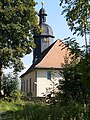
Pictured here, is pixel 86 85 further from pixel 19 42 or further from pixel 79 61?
pixel 19 42

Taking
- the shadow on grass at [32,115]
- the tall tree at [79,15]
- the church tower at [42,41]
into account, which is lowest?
the shadow on grass at [32,115]

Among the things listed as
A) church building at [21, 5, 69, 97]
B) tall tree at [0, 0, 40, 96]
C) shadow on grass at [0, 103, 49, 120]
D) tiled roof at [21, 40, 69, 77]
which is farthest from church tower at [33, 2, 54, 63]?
shadow on grass at [0, 103, 49, 120]

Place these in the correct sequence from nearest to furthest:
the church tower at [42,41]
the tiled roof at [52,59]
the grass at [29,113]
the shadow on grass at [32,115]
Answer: the shadow on grass at [32,115], the grass at [29,113], the tiled roof at [52,59], the church tower at [42,41]

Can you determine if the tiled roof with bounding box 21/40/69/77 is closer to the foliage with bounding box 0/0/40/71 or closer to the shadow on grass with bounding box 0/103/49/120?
the foliage with bounding box 0/0/40/71

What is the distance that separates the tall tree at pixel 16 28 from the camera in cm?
2881

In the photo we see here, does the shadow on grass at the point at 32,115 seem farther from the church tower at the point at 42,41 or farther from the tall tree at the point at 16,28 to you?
the church tower at the point at 42,41

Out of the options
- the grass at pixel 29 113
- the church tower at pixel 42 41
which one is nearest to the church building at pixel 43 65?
the church tower at pixel 42 41

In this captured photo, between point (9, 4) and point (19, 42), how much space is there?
3.66 meters

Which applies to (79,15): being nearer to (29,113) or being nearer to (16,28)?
(29,113)

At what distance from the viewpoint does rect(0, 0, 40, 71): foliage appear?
94.5ft

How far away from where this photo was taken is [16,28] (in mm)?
28734

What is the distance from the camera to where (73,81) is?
1448cm

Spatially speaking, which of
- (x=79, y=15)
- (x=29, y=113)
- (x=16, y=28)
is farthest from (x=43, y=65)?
(x=79, y=15)

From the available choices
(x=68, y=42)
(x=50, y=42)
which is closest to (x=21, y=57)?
(x=68, y=42)
